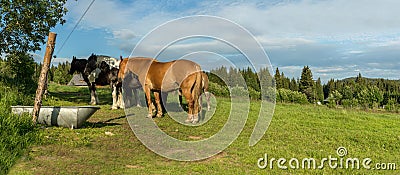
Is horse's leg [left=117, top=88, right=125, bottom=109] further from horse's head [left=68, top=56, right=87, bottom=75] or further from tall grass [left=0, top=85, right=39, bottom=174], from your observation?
tall grass [left=0, top=85, right=39, bottom=174]

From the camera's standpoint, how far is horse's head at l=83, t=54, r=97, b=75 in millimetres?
15367

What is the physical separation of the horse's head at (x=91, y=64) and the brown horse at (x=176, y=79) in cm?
495

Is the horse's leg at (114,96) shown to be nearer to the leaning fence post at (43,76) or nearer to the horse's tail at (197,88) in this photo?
the leaning fence post at (43,76)

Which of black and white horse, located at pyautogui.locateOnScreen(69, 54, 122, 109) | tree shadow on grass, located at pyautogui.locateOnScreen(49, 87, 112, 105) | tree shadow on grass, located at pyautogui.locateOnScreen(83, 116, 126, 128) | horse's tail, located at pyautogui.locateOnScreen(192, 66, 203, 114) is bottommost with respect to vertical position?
tree shadow on grass, located at pyautogui.locateOnScreen(83, 116, 126, 128)

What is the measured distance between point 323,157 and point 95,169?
4377mm

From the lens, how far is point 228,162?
580 centimetres

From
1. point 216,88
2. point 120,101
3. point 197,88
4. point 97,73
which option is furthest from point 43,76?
point 216,88

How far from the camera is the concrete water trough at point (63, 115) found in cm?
856

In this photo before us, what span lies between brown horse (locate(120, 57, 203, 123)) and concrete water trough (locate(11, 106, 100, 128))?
242 cm

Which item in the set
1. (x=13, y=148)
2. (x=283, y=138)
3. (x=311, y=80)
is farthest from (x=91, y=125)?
(x=311, y=80)

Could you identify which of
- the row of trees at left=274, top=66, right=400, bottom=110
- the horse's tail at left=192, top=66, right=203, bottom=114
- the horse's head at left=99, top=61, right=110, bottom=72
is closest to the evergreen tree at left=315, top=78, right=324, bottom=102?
the row of trees at left=274, top=66, right=400, bottom=110

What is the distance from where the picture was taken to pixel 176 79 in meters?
9.66

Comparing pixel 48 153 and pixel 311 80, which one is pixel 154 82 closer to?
pixel 48 153

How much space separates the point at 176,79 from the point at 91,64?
7.54 meters
